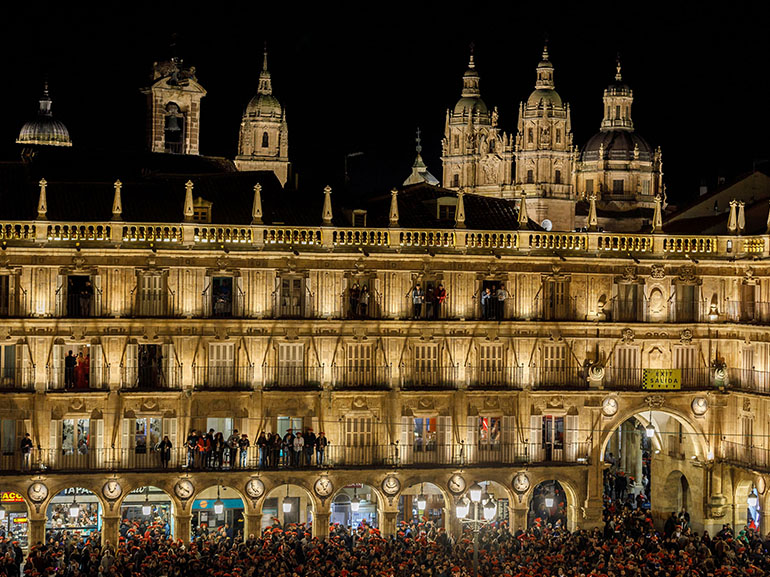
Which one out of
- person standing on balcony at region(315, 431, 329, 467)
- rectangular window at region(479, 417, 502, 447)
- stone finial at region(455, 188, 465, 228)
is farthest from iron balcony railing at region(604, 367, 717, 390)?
A: person standing on balcony at region(315, 431, 329, 467)

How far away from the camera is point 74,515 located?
6244cm

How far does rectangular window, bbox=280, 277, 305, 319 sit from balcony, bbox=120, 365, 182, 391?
Answer: 4701 millimetres

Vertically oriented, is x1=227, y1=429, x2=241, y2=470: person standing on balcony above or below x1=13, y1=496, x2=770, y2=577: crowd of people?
above

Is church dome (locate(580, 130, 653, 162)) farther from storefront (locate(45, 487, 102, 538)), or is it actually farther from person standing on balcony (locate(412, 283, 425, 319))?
storefront (locate(45, 487, 102, 538))

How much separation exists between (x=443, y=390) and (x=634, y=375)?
8011mm

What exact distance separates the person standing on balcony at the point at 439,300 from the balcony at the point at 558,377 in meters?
4.36

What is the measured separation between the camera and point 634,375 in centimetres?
6700

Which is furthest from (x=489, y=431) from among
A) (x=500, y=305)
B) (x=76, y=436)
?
(x=76, y=436)

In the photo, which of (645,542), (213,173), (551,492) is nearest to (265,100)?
(213,173)

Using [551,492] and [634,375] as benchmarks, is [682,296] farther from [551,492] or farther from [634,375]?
[551,492]

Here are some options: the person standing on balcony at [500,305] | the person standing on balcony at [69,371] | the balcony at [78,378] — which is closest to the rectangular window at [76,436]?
the balcony at [78,378]

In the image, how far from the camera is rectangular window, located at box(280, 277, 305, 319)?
211ft

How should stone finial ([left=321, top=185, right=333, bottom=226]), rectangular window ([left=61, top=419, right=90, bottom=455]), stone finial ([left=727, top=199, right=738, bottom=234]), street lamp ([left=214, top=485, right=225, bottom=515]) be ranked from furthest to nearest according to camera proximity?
1. stone finial ([left=727, top=199, right=738, bottom=234])
2. stone finial ([left=321, top=185, right=333, bottom=226])
3. street lamp ([left=214, top=485, right=225, bottom=515])
4. rectangular window ([left=61, top=419, right=90, bottom=455])

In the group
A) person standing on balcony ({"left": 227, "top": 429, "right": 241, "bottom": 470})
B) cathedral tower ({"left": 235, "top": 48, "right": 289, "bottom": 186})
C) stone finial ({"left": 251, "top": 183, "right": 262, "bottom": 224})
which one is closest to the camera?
person standing on balcony ({"left": 227, "top": 429, "right": 241, "bottom": 470})
